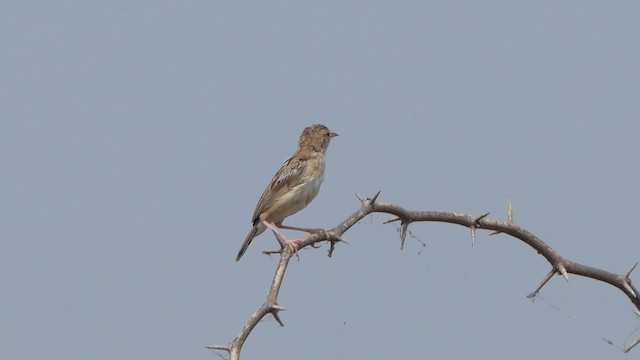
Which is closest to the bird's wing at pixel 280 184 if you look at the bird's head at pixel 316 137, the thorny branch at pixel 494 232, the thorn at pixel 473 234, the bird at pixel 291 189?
the bird at pixel 291 189

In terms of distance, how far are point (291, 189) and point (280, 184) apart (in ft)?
0.38

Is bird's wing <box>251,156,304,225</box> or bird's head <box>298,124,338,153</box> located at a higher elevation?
bird's head <box>298,124,338,153</box>

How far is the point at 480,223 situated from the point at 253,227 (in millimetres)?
3863

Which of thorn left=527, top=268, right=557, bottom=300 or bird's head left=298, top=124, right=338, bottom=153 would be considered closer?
thorn left=527, top=268, right=557, bottom=300

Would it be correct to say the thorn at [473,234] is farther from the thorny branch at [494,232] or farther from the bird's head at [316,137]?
the bird's head at [316,137]

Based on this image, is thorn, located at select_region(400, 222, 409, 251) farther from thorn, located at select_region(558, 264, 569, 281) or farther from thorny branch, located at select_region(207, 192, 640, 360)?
thorn, located at select_region(558, 264, 569, 281)

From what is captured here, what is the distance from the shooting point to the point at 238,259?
10133 millimetres

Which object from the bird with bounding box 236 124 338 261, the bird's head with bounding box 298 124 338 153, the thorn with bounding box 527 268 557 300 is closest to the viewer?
the thorn with bounding box 527 268 557 300

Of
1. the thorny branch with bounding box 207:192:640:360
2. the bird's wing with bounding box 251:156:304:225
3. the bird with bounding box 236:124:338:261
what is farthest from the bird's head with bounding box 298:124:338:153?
the thorny branch with bounding box 207:192:640:360

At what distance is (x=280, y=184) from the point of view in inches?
378

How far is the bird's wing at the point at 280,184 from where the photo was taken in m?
9.59

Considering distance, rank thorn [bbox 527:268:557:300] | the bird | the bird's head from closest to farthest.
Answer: thorn [bbox 527:268:557:300] < the bird < the bird's head

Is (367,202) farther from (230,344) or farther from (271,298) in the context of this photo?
(230,344)

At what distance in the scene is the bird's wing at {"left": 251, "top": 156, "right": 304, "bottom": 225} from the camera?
9.59 m
